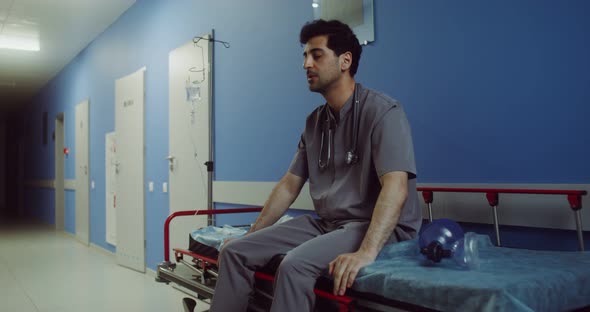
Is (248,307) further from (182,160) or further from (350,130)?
(182,160)

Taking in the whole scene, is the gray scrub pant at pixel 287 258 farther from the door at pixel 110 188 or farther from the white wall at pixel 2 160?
the white wall at pixel 2 160

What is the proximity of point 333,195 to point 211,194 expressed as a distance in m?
1.99

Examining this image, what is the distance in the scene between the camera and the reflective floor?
3.64 metres

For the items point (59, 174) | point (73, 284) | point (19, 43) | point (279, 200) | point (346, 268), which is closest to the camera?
point (346, 268)

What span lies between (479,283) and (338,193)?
0.77m

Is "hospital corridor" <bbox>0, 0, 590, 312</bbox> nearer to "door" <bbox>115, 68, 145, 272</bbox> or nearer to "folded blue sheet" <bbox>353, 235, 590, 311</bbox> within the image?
"folded blue sheet" <bbox>353, 235, 590, 311</bbox>

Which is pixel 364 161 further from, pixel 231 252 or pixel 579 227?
pixel 579 227

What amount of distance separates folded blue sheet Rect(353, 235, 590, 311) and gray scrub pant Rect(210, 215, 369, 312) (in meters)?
0.18

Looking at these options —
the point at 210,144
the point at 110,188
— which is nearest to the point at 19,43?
the point at 110,188

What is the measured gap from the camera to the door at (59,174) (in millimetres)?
9109

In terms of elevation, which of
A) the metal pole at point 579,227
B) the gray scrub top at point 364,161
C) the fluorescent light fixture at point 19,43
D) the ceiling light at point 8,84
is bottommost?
the metal pole at point 579,227

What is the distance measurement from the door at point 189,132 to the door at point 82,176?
340cm

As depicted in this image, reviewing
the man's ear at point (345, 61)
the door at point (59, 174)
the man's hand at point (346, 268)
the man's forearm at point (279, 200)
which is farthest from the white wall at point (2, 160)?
the man's hand at point (346, 268)

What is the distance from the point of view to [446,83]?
2123mm
